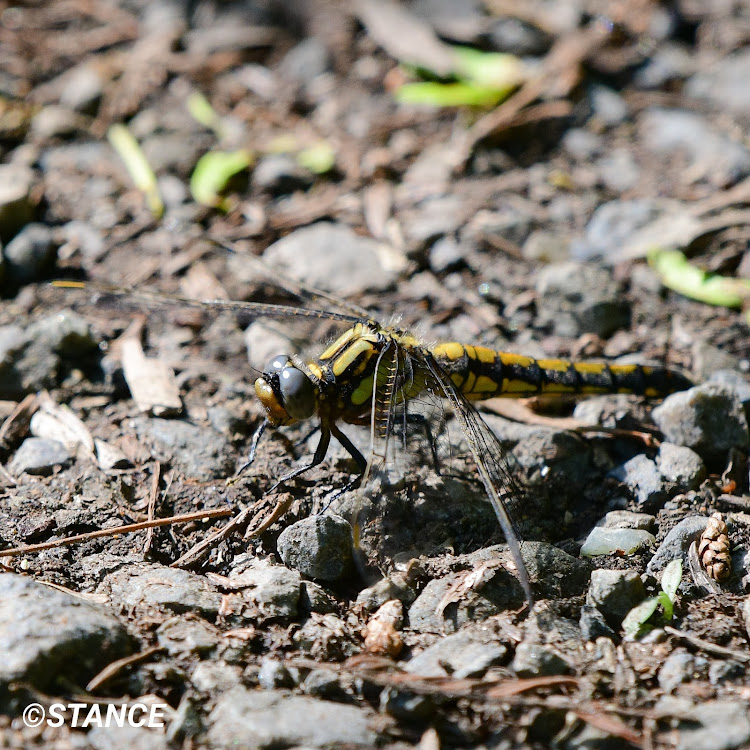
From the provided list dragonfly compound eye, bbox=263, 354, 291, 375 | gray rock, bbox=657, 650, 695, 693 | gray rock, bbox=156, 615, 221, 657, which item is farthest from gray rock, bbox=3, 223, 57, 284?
gray rock, bbox=657, 650, 695, 693

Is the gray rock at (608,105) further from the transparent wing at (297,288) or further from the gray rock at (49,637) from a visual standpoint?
the gray rock at (49,637)

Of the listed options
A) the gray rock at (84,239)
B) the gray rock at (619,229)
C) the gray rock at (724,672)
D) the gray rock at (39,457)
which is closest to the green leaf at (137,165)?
the gray rock at (84,239)

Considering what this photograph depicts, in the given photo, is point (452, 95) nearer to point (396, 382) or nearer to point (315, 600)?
point (396, 382)

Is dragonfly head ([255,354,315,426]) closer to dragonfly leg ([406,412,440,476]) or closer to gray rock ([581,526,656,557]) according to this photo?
dragonfly leg ([406,412,440,476])

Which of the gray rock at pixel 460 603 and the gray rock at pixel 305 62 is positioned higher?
the gray rock at pixel 305 62

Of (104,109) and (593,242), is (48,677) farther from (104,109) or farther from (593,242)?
(104,109)

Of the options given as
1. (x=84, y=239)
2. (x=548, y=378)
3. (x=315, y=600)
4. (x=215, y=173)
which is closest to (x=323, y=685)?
(x=315, y=600)

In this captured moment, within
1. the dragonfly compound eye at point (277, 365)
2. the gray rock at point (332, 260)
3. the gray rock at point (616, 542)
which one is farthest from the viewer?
the gray rock at point (332, 260)
